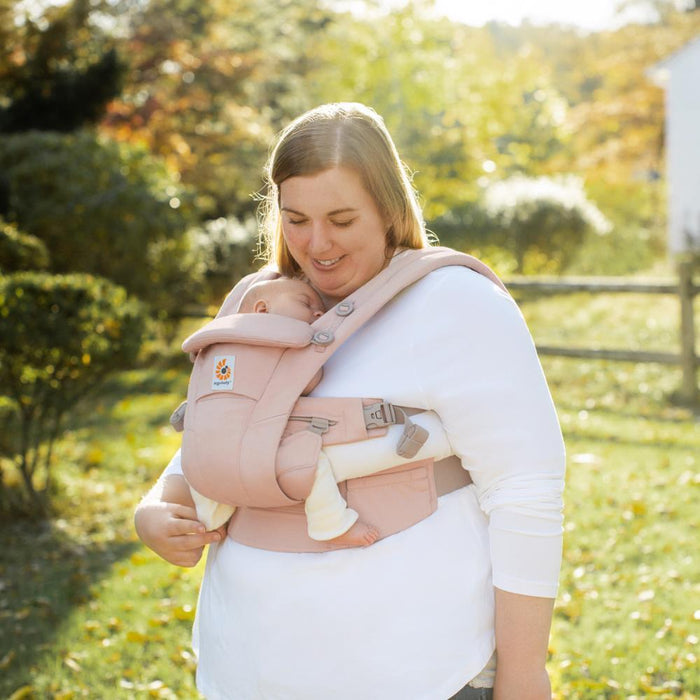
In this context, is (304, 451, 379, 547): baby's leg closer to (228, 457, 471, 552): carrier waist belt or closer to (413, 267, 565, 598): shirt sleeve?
(228, 457, 471, 552): carrier waist belt

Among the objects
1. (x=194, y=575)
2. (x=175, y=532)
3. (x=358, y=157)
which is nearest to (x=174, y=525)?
(x=175, y=532)

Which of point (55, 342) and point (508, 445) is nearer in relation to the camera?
point (508, 445)

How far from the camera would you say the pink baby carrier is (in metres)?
1.56

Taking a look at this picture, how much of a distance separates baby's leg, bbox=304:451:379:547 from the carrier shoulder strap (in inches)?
3.6

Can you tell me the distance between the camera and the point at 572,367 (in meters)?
10.6

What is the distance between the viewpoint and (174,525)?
1.79 meters

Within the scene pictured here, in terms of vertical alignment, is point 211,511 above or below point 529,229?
below

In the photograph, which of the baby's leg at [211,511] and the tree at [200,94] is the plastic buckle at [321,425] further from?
the tree at [200,94]

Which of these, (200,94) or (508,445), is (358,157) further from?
(200,94)

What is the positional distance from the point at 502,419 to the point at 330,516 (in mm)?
342

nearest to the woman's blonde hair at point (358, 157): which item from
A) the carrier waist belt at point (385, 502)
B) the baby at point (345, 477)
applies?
the baby at point (345, 477)

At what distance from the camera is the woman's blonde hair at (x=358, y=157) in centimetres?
166

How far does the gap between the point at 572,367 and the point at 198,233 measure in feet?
20.3

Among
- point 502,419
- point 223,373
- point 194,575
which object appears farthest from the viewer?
point 194,575
